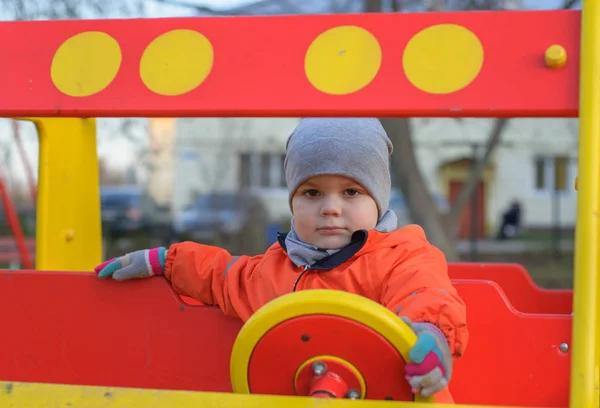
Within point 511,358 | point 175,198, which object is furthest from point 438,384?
point 175,198

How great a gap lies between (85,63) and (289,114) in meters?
0.47

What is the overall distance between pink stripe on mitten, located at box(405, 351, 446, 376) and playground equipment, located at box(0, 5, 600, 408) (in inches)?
1.2

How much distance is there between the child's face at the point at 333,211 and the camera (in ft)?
5.90

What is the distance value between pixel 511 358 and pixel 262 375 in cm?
93

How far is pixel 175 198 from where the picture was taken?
1878cm

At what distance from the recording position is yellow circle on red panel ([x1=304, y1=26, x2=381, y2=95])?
1.36 meters

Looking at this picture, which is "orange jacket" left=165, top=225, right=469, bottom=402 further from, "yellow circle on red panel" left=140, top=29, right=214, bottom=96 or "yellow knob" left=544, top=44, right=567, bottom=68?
"yellow circle on red panel" left=140, top=29, right=214, bottom=96

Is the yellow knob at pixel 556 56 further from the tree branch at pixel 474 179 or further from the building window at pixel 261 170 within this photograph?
the building window at pixel 261 170

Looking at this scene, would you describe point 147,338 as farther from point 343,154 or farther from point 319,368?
point 319,368

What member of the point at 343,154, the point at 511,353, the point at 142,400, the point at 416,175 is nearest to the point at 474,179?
the point at 416,175

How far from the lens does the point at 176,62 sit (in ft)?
4.75

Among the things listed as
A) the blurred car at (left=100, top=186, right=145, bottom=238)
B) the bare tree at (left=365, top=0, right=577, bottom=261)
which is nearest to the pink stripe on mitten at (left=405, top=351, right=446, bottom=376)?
the bare tree at (left=365, top=0, right=577, bottom=261)

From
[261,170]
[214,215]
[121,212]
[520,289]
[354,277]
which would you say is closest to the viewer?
[354,277]

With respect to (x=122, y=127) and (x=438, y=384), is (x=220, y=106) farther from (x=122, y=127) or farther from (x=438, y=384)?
(x=122, y=127)
